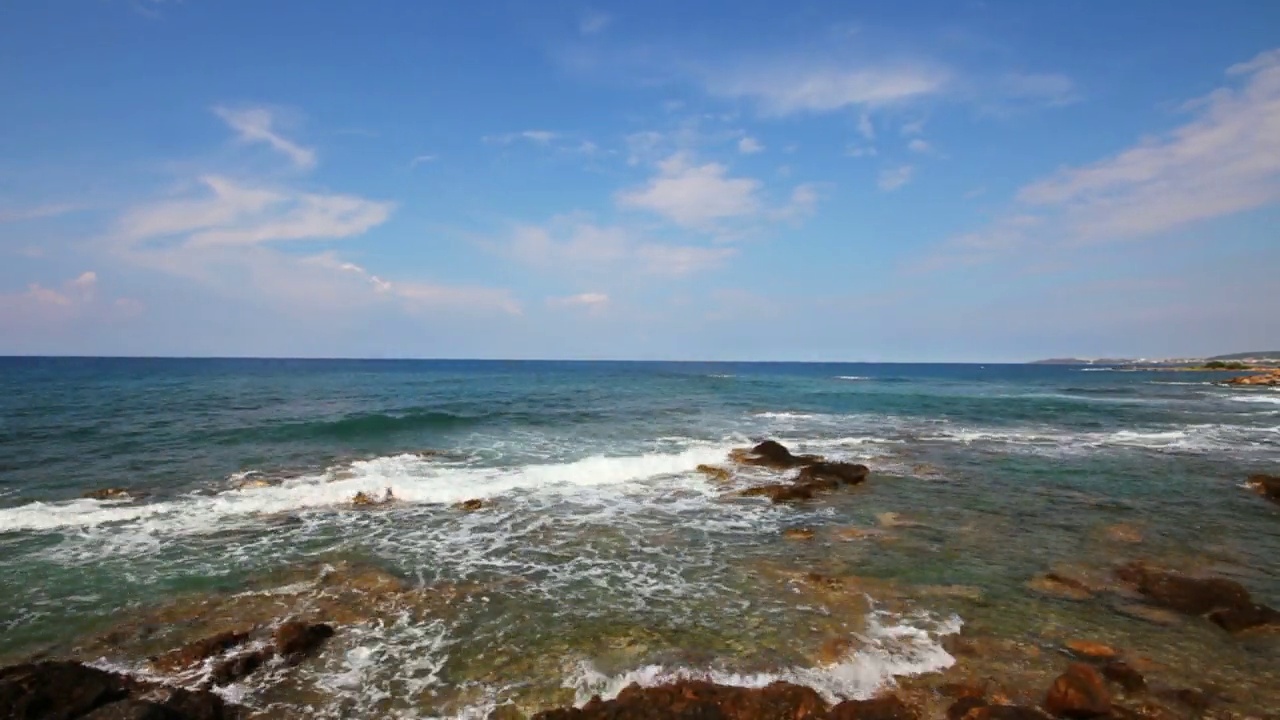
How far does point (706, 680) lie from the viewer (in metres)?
8.08

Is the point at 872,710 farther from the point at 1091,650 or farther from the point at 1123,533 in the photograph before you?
the point at 1123,533

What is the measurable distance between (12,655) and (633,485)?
14.5m

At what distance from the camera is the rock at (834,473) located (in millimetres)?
20094

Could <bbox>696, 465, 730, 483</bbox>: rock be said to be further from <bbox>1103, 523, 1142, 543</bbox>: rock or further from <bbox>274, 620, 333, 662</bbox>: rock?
<bbox>274, 620, 333, 662</bbox>: rock

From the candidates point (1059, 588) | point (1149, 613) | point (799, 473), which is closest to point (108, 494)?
point (799, 473)

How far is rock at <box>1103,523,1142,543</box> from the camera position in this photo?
1425 cm

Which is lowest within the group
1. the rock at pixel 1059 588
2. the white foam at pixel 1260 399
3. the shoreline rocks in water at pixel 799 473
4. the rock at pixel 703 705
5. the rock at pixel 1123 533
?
the rock at pixel 703 705

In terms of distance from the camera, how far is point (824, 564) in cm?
1252

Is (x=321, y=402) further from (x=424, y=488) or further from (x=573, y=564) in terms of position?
(x=573, y=564)

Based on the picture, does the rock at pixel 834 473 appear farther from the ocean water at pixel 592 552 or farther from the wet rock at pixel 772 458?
the wet rock at pixel 772 458

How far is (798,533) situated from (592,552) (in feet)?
16.9

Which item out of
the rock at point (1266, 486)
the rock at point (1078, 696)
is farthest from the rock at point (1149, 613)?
the rock at point (1266, 486)

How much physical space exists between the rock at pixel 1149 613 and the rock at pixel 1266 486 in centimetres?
1272

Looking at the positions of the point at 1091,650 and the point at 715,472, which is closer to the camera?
the point at 1091,650
